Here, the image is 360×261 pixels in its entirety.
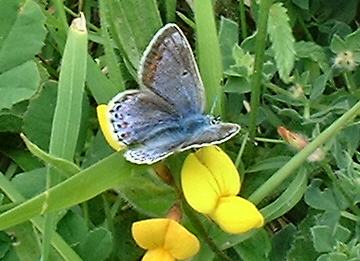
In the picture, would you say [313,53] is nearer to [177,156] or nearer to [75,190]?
[177,156]

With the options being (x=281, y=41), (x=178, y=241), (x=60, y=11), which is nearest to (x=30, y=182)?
(x=60, y=11)

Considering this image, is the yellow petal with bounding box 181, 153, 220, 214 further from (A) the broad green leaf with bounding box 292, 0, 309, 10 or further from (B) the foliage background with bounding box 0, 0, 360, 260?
(A) the broad green leaf with bounding box 292, 0, 309, 10

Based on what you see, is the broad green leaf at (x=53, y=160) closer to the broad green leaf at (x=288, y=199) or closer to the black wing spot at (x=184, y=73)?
the black wing spot at (x=184, y=73)

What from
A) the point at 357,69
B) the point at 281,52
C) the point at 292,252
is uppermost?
the point at 281,52

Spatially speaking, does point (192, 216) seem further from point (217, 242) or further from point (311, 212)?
point (311, 212)

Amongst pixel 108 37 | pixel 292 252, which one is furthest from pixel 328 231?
pixel 108 37

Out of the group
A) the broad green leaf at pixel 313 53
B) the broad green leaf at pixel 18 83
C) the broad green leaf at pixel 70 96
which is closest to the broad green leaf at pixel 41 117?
the broad green leaf at pixel 18 83
